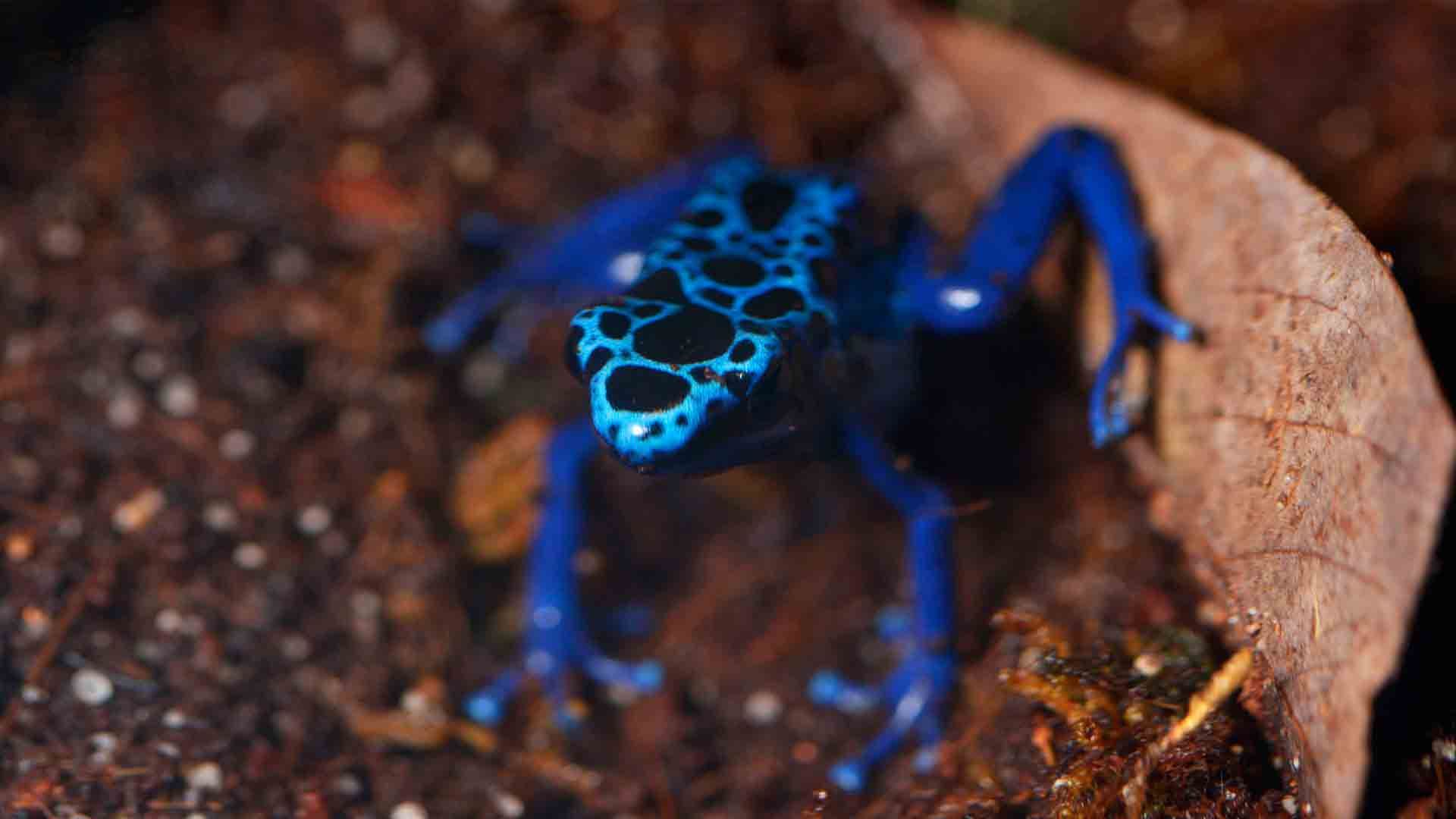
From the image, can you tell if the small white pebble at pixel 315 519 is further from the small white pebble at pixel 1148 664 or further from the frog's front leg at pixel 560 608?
the small white pebble at pixel 1148 664

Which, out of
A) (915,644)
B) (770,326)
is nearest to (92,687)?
(770,326)

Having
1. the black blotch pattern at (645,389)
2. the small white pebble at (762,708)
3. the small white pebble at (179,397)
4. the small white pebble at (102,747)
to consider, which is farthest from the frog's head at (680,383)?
the small white pebble at (179,397)

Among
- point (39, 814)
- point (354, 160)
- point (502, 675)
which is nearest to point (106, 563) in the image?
point (39, 814)

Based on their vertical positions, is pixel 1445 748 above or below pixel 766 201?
below

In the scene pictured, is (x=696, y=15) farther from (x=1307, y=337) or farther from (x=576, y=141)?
(x=1307, y=337)

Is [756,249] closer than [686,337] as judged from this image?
No

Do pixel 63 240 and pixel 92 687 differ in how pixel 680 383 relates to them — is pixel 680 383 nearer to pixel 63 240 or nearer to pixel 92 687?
pixel 92 687
